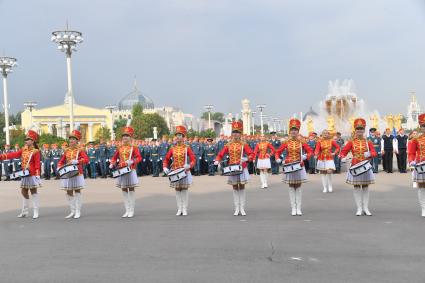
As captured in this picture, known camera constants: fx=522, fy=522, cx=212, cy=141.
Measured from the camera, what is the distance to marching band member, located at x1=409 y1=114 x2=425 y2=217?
10.7 m

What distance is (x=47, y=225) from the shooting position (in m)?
10.9

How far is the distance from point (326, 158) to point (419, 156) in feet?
17.7

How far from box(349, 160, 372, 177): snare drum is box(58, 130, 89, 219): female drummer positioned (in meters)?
6.11

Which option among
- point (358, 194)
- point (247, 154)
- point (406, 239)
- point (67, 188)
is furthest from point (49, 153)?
point (406, 239)

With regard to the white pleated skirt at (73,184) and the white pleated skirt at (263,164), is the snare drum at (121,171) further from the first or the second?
the white pleated skirt at (263,164)

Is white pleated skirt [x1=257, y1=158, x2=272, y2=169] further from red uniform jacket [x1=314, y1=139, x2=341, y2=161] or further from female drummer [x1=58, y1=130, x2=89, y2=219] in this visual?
female drummer [x1=58, y1=130, x2=89, y2=219]

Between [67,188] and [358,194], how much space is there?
657 cm

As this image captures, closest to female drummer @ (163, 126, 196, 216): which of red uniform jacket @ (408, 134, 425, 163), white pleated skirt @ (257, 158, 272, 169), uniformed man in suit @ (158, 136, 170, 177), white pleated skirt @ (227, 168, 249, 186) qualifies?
white pleated skirt @ (227, 168, 249, 186)

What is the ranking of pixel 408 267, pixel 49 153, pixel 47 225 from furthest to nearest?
A: pixel 49 153, pixel 47 225, pixel 408 267

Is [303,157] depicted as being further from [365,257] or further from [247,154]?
[365,257]

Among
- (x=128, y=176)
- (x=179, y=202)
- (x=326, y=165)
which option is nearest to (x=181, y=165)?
(x=179, y=202)

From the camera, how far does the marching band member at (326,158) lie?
15.7m

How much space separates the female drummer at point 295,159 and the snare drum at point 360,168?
1.01 m

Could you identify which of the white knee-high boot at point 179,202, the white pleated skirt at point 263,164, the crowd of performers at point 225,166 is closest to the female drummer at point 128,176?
the crowd of performers at point 225,166
